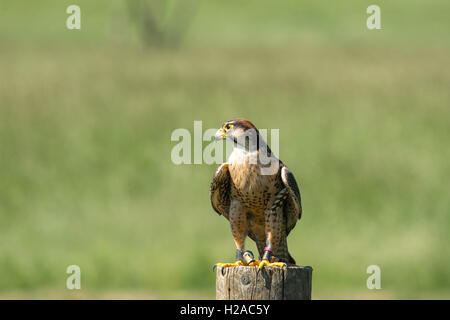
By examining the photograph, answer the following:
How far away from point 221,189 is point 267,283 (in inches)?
42.3

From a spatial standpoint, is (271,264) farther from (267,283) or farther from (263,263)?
(267,283)

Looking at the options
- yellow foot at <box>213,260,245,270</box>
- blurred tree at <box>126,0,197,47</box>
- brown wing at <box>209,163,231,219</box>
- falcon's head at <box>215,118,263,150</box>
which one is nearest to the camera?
yellow foot at <box>213,260,245,270</box>

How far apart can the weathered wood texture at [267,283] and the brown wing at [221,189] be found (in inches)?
33.2

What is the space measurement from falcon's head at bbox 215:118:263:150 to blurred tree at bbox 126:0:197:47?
26.6m

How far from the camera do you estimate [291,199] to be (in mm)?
6898

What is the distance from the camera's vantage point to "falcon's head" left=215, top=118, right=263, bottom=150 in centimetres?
670

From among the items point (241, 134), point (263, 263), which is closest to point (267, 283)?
point (263, 263)

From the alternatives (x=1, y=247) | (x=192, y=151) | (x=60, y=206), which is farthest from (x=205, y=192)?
(x=1, y=247)

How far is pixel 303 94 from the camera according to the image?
2400 centimetres

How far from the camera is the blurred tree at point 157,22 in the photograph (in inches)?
1366

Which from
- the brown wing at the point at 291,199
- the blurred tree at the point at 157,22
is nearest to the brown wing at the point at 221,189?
the brown wing at the point at 291,199

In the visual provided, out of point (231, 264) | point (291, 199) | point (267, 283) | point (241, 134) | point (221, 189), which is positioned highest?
point (241, 134)

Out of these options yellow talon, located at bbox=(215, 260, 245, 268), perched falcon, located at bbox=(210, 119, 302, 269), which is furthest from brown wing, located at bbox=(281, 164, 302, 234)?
yellow talon, located at bbox=(215, 260, 245, 268)

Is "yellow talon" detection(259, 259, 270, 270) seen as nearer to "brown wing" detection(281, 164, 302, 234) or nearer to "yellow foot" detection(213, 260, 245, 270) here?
"yellow foot" detection(213, 260, 245, 270)
